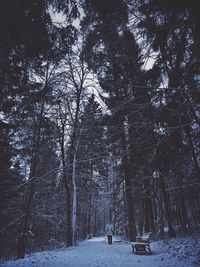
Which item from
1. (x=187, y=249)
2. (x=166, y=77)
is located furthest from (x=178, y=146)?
(x=187, y=249)

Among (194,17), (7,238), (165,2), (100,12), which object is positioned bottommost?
(7,238)

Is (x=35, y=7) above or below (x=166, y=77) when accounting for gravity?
above

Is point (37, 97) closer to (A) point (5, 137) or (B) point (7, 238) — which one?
(A) point (5, 137)

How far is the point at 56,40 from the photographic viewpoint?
18.3 ft

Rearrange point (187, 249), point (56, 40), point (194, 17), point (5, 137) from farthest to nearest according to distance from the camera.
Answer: point (5, 137) → point (187, 249) → point (56, 40) → point (194, 17)

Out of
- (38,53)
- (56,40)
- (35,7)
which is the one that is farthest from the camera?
(56,40)

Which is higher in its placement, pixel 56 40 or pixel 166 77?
pixel 56 40

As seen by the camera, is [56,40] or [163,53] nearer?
[163,53]

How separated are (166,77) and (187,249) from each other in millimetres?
7239

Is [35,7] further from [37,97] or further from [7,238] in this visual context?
[7,238]

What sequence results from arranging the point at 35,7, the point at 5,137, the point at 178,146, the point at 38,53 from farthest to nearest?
1. the point at 5,137
2. the point at 178,146
3. the point at 38,53
4. the point at 35,7

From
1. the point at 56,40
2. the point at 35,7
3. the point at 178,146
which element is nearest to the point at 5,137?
the point at 56,40

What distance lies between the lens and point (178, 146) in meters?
9.19

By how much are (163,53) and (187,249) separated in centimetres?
804
